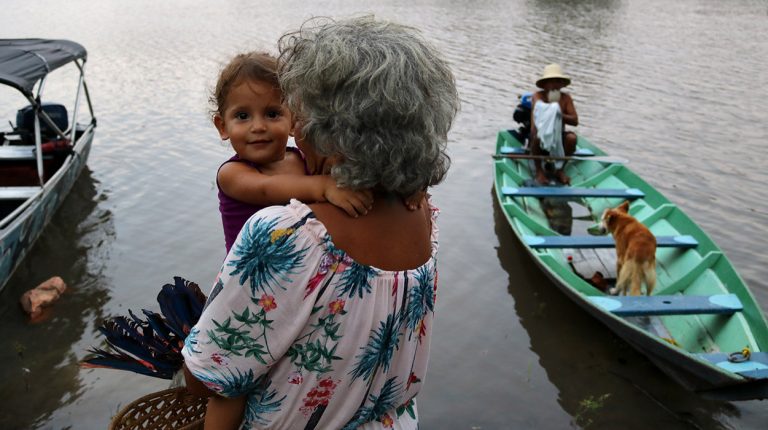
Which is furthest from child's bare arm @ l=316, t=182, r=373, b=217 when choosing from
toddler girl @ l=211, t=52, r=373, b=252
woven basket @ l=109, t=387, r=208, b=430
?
woven basket @ l=109, t=387, r=208, b=430

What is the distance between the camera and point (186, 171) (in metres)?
9.42

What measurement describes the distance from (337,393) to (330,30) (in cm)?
83

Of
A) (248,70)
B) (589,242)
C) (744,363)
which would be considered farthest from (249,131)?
(589,242)

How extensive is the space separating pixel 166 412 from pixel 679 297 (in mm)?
4088

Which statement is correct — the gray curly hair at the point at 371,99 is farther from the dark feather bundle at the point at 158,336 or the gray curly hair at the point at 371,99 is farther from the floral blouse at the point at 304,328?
the dark feather bundle at the point at 158,336

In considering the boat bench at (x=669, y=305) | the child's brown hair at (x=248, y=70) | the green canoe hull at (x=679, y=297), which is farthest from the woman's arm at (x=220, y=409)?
the boat bench at (x=669, y=305)

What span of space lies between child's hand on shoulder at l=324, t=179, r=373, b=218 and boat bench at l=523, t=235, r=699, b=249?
468 centimetres

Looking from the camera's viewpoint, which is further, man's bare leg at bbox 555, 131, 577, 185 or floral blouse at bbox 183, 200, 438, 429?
man's bare leg at bbox 555, 131, 577, 185

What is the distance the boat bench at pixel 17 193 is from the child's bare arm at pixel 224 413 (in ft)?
18.9

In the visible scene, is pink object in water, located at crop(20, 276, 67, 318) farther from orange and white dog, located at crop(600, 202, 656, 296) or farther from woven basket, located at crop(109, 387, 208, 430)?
orange and white dog, located at crop(600, 202, 656, 296)

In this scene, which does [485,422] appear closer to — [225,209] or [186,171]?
[225,209]

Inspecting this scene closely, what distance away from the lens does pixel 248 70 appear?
1857 millimetres

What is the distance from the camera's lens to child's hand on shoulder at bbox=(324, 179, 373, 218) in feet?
4.48

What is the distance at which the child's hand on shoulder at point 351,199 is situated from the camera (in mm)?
1366
